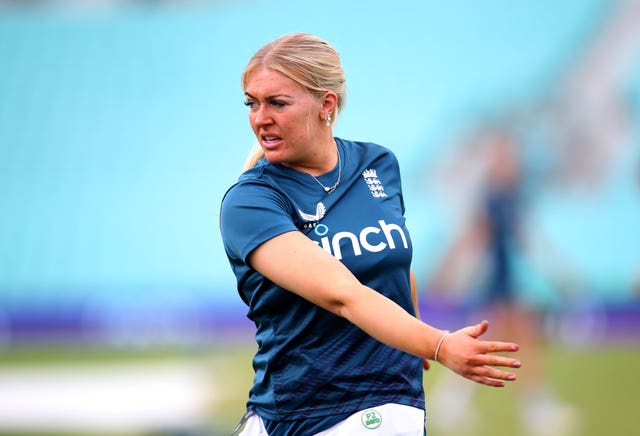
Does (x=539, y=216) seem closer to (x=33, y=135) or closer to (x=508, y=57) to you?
(x=508, y=57)

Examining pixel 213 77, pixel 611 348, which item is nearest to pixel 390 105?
pixel 213 77

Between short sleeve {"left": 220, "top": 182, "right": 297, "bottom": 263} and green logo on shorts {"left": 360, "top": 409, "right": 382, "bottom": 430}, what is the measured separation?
656 mm

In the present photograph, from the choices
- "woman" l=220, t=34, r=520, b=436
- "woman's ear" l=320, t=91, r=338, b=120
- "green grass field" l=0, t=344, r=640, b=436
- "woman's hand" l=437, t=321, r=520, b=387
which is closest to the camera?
"woman's hand" l=437, t=321, r=520, b=387

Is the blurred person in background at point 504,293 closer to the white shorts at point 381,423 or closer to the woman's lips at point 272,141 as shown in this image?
the white shorts at point 381,423

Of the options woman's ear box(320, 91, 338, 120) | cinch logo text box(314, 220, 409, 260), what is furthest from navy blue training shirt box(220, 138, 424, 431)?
woman's ear box(320, 91, 338, 120)

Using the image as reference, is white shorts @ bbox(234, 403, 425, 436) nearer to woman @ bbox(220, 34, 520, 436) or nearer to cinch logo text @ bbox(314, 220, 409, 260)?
woman @ bbox(220, 34, 520, 436)

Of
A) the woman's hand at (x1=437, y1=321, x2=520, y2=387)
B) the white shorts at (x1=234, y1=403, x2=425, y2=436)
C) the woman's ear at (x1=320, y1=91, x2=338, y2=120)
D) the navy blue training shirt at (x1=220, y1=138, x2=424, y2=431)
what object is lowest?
the woman's hand at (x1=437, y1=321, x2=520, y2=387)

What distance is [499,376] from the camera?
2.86m

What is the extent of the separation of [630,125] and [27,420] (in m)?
12.1

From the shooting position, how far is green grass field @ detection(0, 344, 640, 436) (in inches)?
338

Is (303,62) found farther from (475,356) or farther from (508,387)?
(508,387)

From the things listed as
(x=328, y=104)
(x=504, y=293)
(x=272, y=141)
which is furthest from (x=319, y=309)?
(x=504, y=293)

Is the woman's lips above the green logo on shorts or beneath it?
above

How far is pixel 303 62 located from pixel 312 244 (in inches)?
24.9
